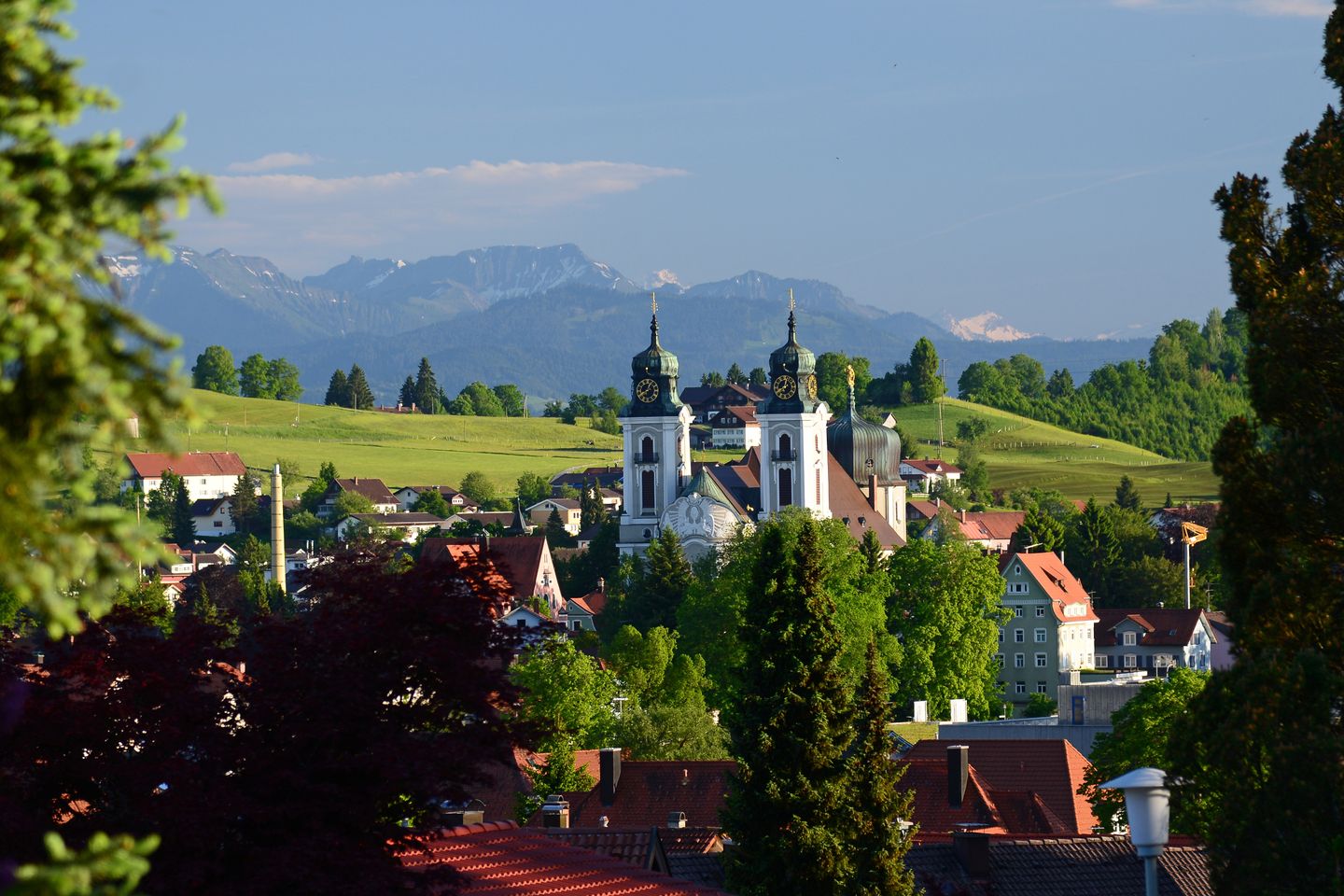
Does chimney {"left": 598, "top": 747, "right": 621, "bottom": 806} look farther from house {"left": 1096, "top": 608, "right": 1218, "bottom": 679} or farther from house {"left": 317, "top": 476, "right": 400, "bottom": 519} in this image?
house {"left": 317, "top": 476, "right": 400, "bottom": 519}

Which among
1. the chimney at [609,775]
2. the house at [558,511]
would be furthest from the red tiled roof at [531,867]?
the house at [558,511]

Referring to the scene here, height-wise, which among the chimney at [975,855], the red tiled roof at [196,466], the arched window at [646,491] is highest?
the red tiled roof at [196,466]

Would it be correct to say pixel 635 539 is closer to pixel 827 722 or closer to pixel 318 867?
pixel 827 722

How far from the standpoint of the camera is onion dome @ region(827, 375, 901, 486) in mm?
133250

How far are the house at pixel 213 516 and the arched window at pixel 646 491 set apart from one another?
56761 millimetres

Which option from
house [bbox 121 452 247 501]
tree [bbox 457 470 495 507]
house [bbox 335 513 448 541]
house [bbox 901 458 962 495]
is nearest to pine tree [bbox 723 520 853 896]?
house [bbox 335 513 448 541]

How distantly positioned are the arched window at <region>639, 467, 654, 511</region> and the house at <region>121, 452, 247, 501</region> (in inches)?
2427

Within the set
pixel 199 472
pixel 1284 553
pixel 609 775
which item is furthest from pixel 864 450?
pixel 1284 553

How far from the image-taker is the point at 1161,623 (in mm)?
102000

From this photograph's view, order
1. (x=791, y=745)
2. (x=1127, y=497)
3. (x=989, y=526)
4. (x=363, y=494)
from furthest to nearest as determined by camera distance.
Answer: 1. (x=363, y=494)
2. (x=1127, y=497)
3. (x=989, y=526)
4. (x=791, y=745)

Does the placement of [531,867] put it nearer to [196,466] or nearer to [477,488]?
[477,488]

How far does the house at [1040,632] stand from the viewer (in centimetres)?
10250

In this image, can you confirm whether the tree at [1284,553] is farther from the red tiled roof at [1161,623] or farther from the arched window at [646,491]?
the arched window at [646,491]

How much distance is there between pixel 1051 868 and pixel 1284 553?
620 inches
